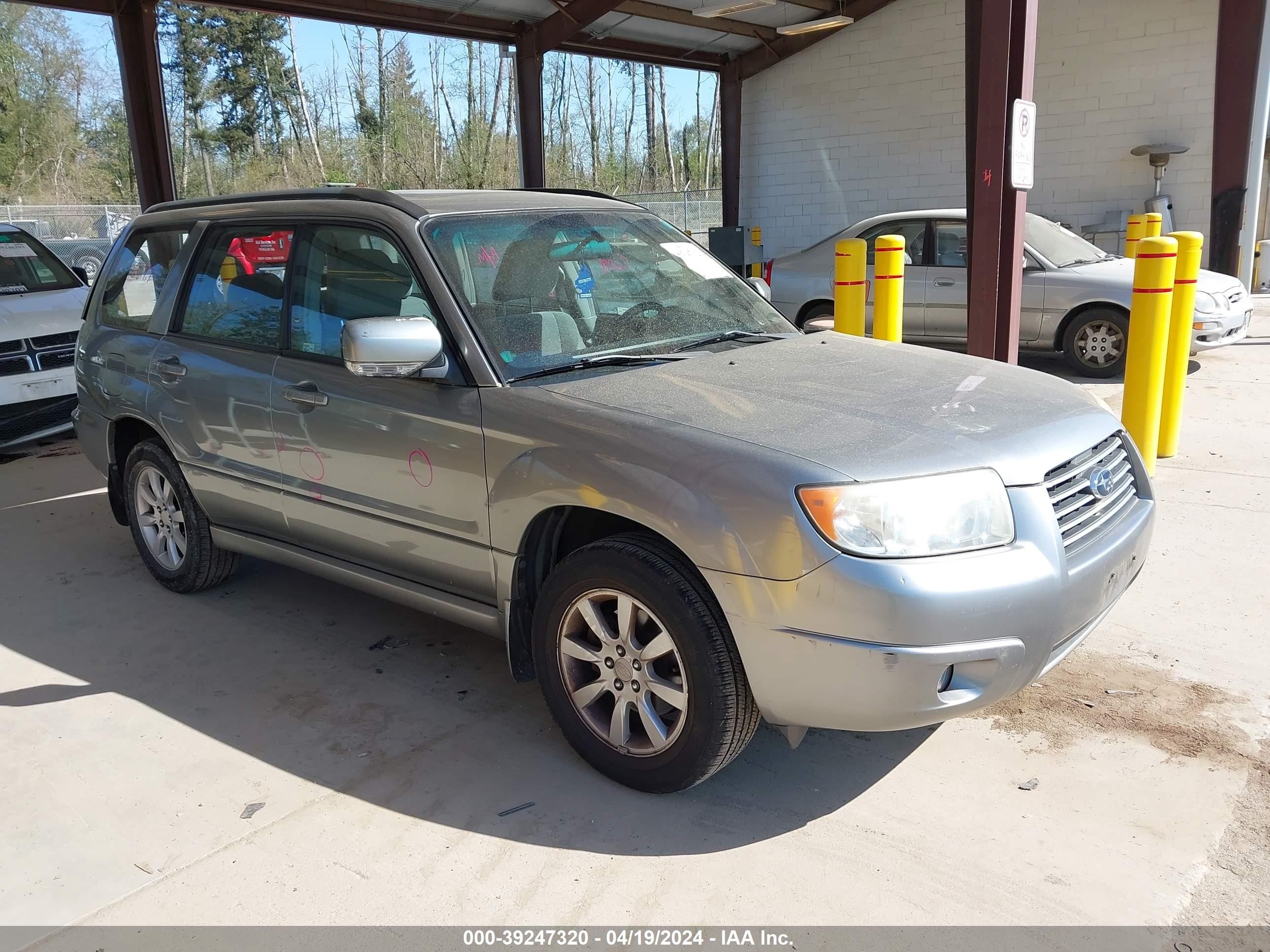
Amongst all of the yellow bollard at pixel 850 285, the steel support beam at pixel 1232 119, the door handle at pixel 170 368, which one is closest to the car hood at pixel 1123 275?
the yellow bollard at pixel 850 285

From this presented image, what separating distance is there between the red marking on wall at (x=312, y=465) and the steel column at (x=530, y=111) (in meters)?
12.0

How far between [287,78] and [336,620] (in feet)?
83.2

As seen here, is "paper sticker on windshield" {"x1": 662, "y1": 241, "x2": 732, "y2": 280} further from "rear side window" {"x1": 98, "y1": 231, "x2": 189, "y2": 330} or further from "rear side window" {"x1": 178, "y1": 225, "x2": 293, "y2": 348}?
"rear side window" {"x1": 98, "y1": 231, "x2": 189, "y2": 330}

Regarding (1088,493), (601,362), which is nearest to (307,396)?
(601,362)

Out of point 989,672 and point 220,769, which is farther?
point 220,769

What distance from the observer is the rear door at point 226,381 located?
416cm

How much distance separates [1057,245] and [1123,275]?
0.85m

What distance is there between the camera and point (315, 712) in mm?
3795

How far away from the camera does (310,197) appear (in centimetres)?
414

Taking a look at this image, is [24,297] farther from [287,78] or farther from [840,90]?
[287,78]

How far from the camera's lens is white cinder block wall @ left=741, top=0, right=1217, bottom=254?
14961 mm

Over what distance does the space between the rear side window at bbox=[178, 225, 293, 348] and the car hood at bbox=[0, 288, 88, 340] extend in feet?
13.2

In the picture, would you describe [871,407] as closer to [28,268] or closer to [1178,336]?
[1178,336]

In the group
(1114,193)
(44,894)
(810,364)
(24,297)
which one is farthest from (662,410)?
(1114,193)
